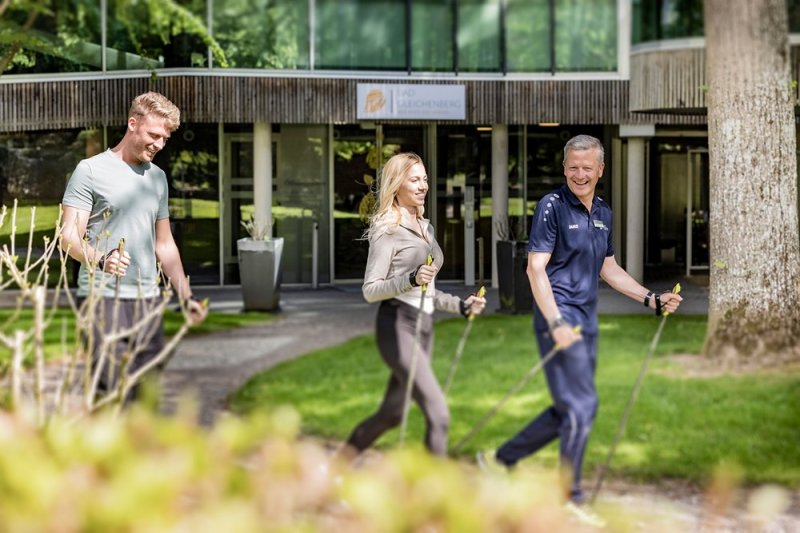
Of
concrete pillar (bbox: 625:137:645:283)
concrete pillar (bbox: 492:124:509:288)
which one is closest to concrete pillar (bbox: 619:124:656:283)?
concrete pillar (bbox: 625:137:645:283)

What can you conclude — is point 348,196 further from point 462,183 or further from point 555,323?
point 555,323

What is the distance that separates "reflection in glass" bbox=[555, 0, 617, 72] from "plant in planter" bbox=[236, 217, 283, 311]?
4633 mm

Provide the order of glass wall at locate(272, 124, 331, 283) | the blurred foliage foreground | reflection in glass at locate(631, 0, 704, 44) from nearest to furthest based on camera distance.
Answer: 1. the blurred foliage foreground
2. reflection in glass at locate(631, 0, 704, 44)
3. glass wall at locate(272, 124, 331, 283)

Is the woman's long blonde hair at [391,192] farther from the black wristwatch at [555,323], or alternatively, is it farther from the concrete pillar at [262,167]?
the concrete pillar at [262,167]

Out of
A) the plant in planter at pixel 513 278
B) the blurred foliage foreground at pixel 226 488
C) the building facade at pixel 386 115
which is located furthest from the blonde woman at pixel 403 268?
the building facade at pixel 386 115

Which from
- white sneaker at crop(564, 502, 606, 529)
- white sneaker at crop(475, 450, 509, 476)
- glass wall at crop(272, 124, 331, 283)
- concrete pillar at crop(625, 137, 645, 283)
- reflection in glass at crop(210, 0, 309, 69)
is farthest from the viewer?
glass wall at crop(272, 124, 331, 283)

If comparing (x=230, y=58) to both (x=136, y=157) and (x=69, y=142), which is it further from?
(x=136, y=157)

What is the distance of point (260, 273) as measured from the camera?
1286 centimetres

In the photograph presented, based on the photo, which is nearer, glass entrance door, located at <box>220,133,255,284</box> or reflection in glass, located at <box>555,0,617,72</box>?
reflection in glass, located at <box>555,0,617,72</box>

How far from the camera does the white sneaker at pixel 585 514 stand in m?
3.34

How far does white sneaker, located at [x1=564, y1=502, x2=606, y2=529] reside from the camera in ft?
11.0

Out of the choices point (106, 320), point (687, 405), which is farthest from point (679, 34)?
point (106, 320)

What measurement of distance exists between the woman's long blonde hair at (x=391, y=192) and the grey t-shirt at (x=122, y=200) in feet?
2.14

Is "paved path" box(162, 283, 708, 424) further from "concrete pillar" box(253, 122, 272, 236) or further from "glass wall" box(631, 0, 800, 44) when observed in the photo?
"glass wall" box(631, 0, 800, 44)
